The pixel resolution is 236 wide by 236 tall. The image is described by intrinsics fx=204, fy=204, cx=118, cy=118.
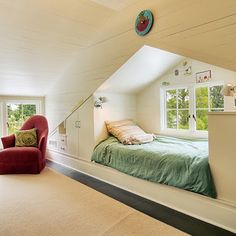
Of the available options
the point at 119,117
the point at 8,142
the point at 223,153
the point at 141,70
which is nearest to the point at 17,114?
the point at 8,142

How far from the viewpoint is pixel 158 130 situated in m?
3.96

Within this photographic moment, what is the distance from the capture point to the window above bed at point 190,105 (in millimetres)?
3277

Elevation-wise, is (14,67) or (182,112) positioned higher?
(14,67)

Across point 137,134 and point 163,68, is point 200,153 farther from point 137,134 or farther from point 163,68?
point 163,68

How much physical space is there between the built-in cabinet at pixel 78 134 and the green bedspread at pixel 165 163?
34 centimetres

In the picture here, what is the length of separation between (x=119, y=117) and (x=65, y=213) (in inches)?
80.1

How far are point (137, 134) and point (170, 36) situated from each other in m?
1.71

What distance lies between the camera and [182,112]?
3.68m

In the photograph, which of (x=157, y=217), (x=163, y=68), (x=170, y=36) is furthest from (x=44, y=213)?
(x=163, y=68)

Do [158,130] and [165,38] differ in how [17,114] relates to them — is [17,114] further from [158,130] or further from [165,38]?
[165,38]

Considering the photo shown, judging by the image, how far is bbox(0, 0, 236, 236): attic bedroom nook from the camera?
1938 millimetres

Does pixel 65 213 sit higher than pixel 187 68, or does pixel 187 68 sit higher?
pixel 187 68

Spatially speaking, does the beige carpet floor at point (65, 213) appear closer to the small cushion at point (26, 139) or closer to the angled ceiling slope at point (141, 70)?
the small cushion at point (26, 139)

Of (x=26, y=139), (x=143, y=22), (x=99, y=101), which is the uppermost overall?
(x=143, y=22)
